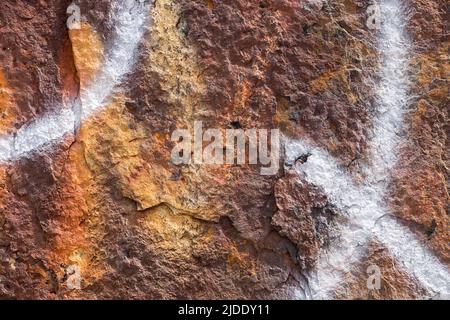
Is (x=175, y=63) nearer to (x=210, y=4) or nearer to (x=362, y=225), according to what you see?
(x=210, y=4)

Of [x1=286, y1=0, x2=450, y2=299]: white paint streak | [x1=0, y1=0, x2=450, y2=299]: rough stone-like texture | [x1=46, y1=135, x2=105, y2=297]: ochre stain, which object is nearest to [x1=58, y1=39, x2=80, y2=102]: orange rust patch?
[x1=0, y1=0, x2=450, y2=299]: rough stone-like texture

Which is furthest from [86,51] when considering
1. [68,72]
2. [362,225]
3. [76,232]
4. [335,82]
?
[362,225]

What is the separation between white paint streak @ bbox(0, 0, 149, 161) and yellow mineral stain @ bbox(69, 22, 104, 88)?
0.01m

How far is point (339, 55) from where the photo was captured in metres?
1.00

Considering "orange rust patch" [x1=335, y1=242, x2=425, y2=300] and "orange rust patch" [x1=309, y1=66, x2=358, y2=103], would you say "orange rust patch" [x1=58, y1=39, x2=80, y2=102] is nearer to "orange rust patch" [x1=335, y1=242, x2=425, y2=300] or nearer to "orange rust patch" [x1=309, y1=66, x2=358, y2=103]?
"orange rust patch" [x1=309, y1=66, x2=358, y2=103]

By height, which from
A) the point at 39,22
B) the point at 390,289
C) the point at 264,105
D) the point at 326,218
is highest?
the point at 39,22

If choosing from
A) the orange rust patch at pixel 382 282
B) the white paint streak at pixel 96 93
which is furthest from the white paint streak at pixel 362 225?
the white paint streak at pixel 96 93

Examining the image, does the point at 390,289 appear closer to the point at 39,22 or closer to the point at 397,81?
the point at 397,81

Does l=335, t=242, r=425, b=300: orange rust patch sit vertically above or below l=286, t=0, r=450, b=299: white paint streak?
below

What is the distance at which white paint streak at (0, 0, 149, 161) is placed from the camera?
0.96 m

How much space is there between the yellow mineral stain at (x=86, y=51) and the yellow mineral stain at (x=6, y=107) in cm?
11

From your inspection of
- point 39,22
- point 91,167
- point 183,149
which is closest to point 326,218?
point 183,149

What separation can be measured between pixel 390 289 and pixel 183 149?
0.37 m

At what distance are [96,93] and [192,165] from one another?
180mm
